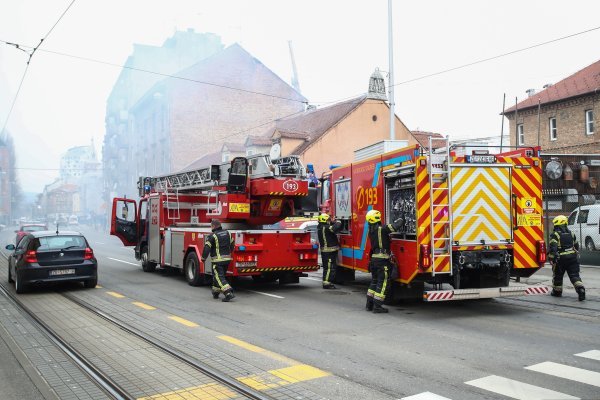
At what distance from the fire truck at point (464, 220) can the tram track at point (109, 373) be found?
4.11m

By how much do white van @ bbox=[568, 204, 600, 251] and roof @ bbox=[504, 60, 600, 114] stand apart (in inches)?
657

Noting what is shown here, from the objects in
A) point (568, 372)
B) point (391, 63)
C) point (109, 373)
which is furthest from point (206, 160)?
point (568, 372)

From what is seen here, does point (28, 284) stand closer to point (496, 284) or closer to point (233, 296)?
point (233, 296)

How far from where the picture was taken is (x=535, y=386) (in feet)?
16.1

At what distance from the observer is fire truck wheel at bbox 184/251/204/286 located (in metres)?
12.5

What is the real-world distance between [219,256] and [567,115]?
3246 cm

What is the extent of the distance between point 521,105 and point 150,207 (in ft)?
107

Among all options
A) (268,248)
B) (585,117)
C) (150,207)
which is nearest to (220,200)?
(268,248)

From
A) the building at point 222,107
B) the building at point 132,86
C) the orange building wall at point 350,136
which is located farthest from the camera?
the building at point 132,86

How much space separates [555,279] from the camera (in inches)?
404

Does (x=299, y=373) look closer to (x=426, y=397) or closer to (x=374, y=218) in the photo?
(x=426, y=397)

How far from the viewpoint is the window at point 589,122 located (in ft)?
111

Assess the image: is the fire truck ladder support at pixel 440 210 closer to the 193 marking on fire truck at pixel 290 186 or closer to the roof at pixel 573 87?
the 193 marking on fire truck at pixel 290 186

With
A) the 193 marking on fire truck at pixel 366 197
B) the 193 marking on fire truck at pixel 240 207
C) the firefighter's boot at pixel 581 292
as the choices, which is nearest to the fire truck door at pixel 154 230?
the 193 marking on fire truck at pixel 240 207
